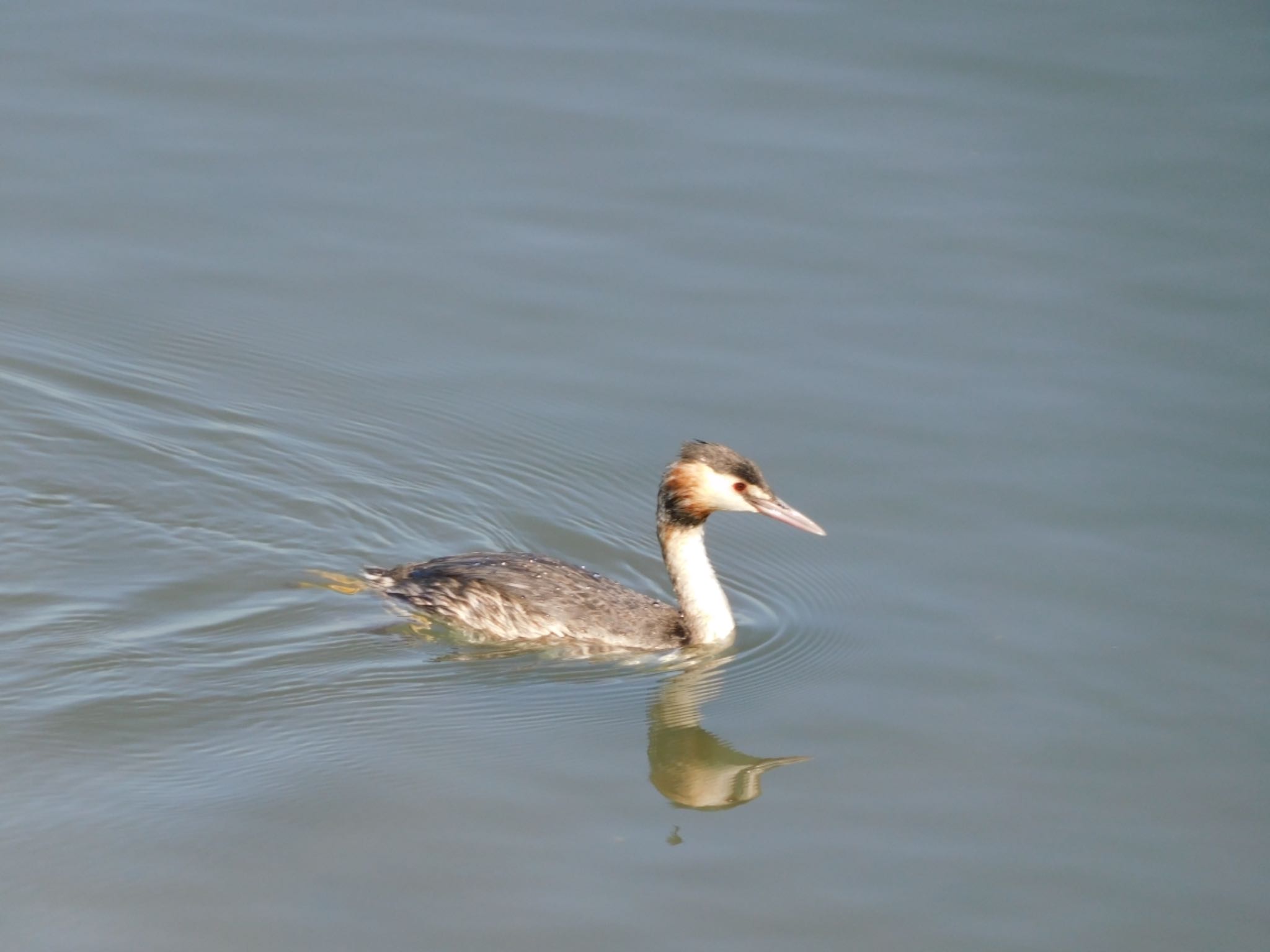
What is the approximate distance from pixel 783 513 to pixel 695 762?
1658mm

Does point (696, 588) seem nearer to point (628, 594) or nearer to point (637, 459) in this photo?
point (628, 594)

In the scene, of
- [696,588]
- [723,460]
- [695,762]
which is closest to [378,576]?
[696,588]

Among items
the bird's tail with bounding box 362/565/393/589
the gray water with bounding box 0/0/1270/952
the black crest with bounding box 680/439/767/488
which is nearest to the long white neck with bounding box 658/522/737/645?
the gray water with bounding box 0/0/1270/952

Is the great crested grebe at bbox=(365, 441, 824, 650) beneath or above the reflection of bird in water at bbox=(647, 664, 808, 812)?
above

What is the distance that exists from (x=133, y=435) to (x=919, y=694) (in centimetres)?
495

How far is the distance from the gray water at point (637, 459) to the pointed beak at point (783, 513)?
56 cm

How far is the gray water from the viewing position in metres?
6.58

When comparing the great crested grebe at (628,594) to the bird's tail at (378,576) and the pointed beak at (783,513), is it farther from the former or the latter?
the bird's tail at (378,576)

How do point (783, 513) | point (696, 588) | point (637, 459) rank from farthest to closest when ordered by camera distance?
point (637, 459) → point (696, 588) → point (783, 513)

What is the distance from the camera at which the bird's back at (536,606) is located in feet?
28.9

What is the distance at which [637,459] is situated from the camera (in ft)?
33.5

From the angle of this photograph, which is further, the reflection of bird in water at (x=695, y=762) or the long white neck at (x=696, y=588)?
the long white neck at (x=696, y=588)

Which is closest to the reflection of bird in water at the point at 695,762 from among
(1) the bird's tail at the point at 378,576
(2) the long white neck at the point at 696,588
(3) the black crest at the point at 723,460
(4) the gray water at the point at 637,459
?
(4) the gray water at the point at 637,459

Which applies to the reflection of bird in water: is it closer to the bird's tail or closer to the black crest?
the black crest
